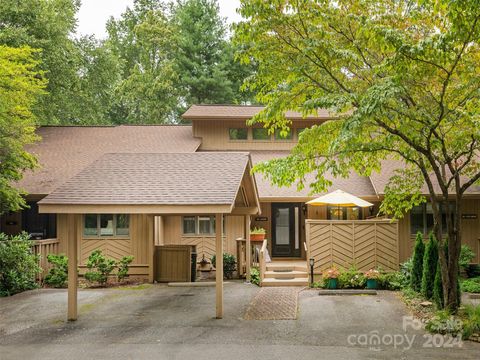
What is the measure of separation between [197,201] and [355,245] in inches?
267

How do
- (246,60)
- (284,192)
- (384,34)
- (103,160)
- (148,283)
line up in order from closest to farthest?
1. (384,34)
2. (246,60)
3. (103,160)
4. (148,283)
5. (284,192)

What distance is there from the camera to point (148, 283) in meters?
15.7

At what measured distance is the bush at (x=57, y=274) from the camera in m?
15.0

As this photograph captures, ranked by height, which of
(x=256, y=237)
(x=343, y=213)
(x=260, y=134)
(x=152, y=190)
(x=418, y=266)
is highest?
(x=260, y=134)

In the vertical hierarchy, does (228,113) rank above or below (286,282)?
above

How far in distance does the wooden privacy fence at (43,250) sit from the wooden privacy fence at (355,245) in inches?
322

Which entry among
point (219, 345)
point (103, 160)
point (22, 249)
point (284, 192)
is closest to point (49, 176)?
point (22, 249)

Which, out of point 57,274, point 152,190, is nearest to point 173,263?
point 57,274

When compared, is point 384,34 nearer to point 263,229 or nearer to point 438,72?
point 438,72

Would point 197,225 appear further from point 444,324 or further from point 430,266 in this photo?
point 444,324

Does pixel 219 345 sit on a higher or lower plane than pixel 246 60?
lower

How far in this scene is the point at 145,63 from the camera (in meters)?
38.7

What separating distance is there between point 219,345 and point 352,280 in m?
6.42

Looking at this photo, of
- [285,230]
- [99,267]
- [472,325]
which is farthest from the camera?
[285,230]
